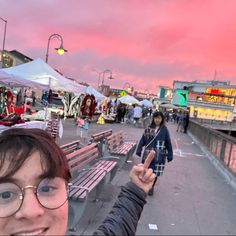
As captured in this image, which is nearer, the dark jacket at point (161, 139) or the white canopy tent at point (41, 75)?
the dark jacket at point (161, 139)

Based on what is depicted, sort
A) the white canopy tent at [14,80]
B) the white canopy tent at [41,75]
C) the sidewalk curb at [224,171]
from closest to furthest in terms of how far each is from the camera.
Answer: the sidewalk curb at [224,171], the white canopy tent at [14,80], the white canopy tent at [41,75]

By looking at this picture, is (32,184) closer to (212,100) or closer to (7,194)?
(7,194)

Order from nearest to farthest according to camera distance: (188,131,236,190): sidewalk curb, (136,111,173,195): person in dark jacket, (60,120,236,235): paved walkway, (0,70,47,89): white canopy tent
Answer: (60,120,236,235): paved walkway < (136,111,173,195): person in dark jacket < (188,131,236,190): sidewalk curb < (0,70,47,89): white canopy tent

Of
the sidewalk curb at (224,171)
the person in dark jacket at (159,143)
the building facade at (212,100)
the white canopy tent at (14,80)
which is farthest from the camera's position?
the building facade at (212,100)

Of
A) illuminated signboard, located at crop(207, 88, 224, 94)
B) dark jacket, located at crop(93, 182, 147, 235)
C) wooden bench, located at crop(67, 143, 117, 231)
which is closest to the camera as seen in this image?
dark jacket, located at crop(93, 182, 147, 235)

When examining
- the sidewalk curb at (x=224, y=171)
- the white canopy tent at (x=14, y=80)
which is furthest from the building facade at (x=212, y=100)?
the white canopy tent at (x=14, y=80)

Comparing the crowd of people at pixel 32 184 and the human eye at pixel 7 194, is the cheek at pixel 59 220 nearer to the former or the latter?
the crowd of people at pixel 32 184

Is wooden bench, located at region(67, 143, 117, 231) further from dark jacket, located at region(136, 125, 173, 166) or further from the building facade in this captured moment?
the building facade

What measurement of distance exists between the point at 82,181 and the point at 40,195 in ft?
14.7

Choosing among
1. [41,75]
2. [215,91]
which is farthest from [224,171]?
[215,91]

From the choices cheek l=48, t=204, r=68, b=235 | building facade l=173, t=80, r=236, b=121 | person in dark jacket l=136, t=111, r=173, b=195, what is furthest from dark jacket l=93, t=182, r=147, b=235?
building facade l=173, t=80, r=236, b=121

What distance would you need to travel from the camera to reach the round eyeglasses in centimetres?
137

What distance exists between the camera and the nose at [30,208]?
137 centimetres

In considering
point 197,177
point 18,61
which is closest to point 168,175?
point 197,177
